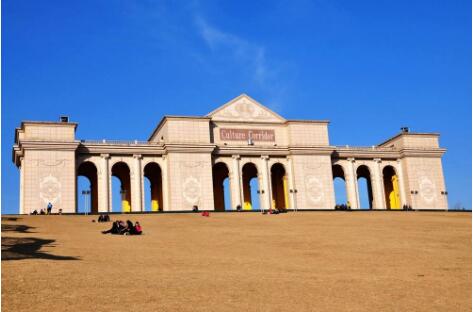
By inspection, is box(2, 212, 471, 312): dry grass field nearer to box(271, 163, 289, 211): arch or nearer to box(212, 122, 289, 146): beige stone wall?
box(212, 122, 289, 146): beige stone wall

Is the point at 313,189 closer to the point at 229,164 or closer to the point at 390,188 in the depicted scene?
the point at 229,164

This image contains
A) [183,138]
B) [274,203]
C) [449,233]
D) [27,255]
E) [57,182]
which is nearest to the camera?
[27,255]

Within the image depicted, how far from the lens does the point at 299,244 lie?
30.8 metres

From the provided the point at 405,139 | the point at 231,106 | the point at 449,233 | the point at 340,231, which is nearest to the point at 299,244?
the point at 340,231

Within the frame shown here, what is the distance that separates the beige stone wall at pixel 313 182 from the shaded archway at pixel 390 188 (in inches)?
494

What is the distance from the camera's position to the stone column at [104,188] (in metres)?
67.2

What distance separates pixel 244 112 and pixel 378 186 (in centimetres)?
2136

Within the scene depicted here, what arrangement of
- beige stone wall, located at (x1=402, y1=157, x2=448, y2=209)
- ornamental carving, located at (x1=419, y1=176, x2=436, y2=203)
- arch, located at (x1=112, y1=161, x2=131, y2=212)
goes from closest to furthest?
1. arch, located at (x1=112, y1=161, x2=131, y2=212)
2. beige stone wall, located at (x1=402, y1=157, x2=448, y2=209)
3. ornamental carving, located at (x1=419, y1=176, x2=436, y2=203)

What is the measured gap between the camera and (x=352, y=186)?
77.6 metres

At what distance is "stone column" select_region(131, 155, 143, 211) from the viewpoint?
68.6m

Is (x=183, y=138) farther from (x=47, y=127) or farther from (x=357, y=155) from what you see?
(x=357, y=155)

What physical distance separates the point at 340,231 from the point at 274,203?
131ft

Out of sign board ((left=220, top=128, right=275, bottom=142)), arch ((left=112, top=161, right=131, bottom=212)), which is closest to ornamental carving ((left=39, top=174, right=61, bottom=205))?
arch ((left=112, top=161, right=131, bottom=212))

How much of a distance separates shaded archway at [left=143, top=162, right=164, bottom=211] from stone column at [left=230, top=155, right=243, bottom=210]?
11166mm
